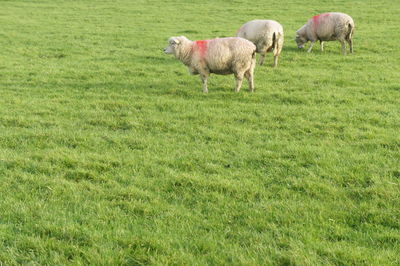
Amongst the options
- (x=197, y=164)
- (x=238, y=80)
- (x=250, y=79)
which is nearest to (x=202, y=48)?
(x=238, y=80)

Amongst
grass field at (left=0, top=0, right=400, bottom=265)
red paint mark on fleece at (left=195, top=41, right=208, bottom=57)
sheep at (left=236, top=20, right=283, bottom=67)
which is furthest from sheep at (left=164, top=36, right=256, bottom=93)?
sheep at (left=236, top=20, right=283, bottom=67)

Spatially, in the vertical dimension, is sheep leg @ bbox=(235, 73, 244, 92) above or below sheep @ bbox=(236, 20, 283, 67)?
below

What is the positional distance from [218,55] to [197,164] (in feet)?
15.8

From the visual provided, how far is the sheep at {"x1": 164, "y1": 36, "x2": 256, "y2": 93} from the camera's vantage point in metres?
11.1

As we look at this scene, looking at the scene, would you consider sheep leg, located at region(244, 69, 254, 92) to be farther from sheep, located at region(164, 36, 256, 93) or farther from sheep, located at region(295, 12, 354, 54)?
sheep, located at region(295, 12, 354, 54)

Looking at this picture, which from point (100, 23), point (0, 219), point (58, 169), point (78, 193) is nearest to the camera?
point (0, 219)

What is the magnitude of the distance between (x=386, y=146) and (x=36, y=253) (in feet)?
20.4

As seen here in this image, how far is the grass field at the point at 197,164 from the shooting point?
4703mm

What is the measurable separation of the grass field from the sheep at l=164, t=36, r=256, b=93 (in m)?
0.70

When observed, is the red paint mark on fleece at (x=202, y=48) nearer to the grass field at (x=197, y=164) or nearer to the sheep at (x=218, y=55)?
the sheep at (x=218, y=55)

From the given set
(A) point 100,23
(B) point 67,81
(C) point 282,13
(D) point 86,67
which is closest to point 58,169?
(B) point 67,81

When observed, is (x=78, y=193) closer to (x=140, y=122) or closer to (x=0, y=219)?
(x=0, y=219)

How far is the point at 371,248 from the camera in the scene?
15.0ft

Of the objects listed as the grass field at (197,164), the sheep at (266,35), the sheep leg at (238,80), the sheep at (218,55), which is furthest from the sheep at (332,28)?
the sheep leg at (238,80)
